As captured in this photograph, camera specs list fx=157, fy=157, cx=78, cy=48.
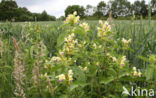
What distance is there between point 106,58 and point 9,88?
83 centimetres

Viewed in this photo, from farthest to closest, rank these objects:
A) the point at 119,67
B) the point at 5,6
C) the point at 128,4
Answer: the point at 128,4
the point at 5,6
the point at 119,67

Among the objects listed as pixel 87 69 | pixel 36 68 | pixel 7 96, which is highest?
pixel 36 68

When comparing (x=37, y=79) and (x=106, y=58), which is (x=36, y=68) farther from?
(x=106, y=58)

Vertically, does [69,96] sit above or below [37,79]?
below

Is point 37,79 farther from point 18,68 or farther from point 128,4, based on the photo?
point 128,4

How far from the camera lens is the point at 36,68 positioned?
84cm

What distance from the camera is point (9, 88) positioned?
1299 mm

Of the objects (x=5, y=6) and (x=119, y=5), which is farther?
(x=119, y=5)

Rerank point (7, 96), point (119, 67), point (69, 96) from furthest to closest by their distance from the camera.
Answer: point (7, 96)
point (119, 67)
point (69, 96)

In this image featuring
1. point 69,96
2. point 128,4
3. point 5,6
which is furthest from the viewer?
point 128,4

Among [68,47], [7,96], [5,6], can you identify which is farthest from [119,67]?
[5,6]

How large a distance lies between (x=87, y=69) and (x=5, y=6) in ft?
182

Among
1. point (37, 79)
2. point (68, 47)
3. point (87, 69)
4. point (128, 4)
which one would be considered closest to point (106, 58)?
point (87, 69)

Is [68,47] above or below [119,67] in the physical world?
above
